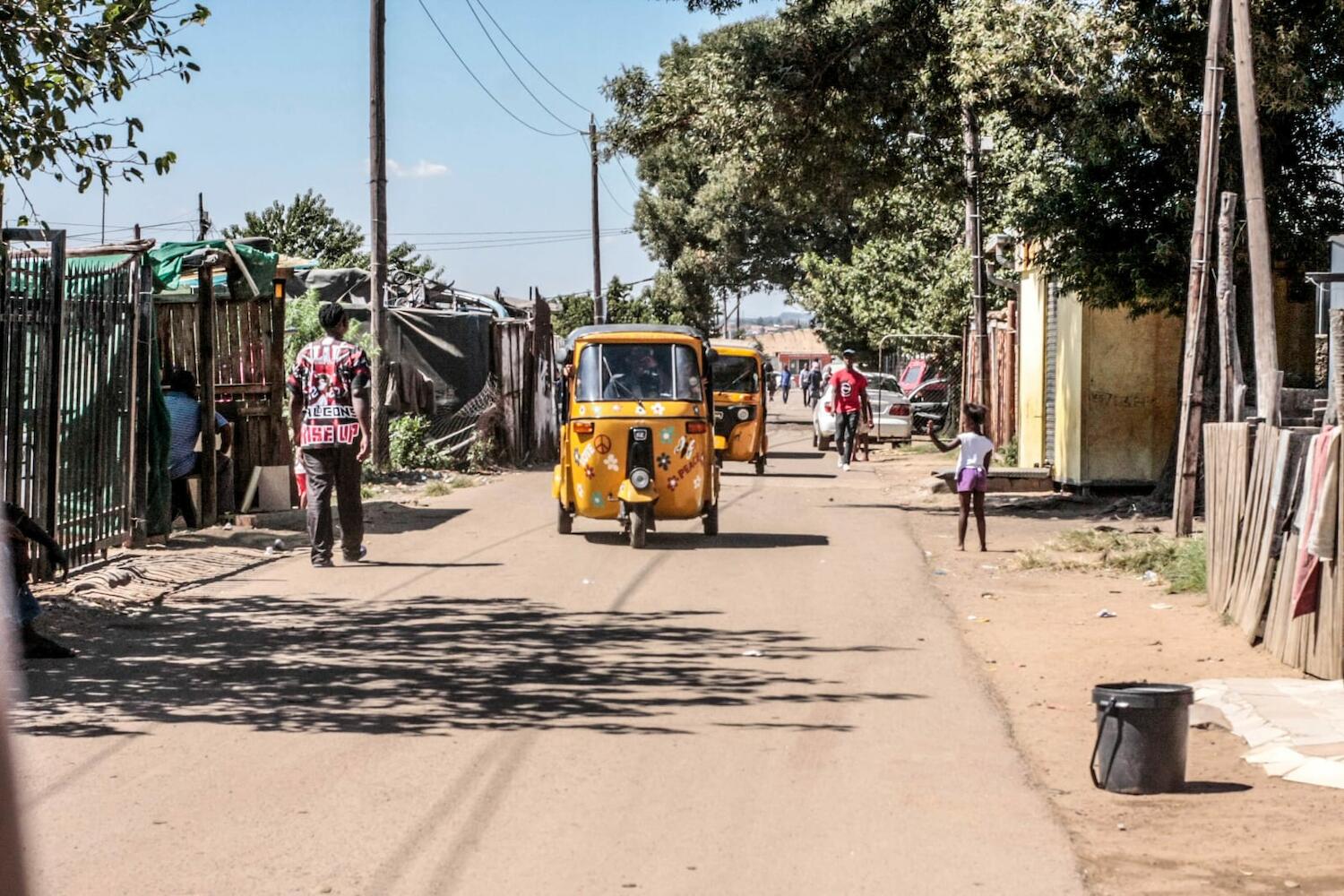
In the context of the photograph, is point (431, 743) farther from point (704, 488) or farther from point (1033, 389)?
point (1033, 389)

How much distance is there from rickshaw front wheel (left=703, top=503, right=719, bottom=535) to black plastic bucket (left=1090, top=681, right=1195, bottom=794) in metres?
9.73

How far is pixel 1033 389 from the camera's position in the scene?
27047 mm

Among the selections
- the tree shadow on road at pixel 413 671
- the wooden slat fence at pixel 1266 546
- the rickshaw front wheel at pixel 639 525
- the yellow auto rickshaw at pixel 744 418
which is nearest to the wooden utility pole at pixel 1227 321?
the wooden slat fence at pixel 1266 546

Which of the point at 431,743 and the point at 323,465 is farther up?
the point at 323,465

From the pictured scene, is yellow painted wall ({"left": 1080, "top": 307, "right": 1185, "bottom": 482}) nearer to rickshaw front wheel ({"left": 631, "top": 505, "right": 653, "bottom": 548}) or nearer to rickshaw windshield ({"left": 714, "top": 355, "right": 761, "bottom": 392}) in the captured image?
rickshaw windshield ({"left": 714, "top": 355, "right": 761, "bottom": 392})

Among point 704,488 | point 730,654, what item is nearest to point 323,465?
point 704,488

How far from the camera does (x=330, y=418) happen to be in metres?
13.7

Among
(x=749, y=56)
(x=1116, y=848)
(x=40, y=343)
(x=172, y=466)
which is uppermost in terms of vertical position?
(x=749, y=56)

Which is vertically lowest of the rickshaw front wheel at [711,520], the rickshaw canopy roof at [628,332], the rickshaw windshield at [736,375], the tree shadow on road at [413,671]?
the tree shadow on road at [413,671]

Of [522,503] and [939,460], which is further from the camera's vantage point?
[939,460]

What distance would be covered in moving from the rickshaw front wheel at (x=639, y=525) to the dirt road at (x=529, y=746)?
2.51m

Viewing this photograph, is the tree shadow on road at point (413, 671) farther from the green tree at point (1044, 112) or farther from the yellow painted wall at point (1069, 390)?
the yellow painted wall at point (1069, 390)

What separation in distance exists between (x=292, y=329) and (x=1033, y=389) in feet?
40.2

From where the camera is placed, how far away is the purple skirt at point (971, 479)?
52.1ft
